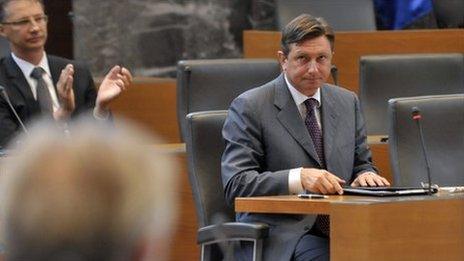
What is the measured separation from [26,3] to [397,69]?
172 cm

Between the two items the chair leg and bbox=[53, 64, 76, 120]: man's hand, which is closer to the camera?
the chair leg

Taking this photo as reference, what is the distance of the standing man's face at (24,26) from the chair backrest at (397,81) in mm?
1473

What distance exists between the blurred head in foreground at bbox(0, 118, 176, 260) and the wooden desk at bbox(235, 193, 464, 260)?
211cm

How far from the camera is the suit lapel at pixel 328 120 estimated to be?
3855mm

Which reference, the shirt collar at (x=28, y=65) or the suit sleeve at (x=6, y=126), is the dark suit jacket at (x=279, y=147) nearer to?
the suit sleeve at (x=6, y=126)

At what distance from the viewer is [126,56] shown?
718 centimetres

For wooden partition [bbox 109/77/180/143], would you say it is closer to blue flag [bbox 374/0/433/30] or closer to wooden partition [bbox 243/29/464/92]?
wooden partition [bbox 243/29/464/92]

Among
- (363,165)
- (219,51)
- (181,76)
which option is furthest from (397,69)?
(219,51)

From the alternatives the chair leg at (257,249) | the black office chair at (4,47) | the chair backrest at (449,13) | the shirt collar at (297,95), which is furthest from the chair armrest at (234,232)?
the chair backrest at (449,13)

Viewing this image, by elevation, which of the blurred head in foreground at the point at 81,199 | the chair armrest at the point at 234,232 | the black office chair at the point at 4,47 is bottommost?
the chair armrest at the point at 234,232

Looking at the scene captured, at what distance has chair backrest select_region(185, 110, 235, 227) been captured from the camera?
3830 mm

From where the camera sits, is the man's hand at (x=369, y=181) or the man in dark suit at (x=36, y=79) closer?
the man's hand at (x=369, y=181)

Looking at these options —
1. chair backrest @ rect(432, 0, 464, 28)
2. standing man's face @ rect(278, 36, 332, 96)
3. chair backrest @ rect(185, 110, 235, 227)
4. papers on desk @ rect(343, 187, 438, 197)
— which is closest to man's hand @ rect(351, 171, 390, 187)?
papers on desk @ rect(343, 187, 438, 197)

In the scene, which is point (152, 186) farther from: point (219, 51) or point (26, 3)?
point (219, 51)
